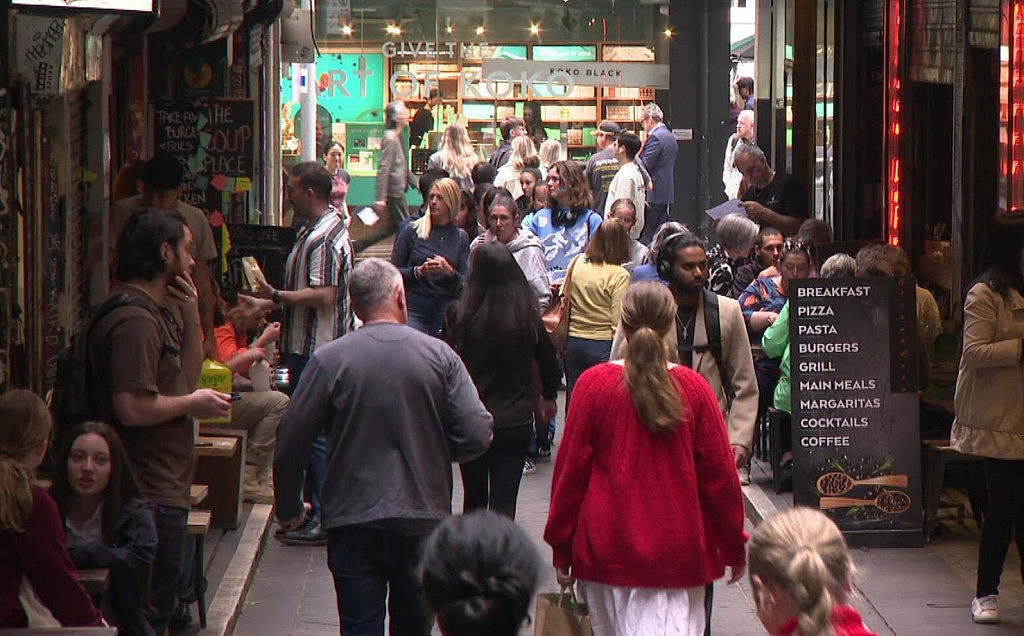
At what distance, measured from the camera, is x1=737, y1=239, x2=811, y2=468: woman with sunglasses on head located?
11.8 m

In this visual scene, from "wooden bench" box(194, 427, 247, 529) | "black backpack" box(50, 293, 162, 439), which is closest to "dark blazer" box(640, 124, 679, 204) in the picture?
"wooden bench" box(194, 427, 247, 529)

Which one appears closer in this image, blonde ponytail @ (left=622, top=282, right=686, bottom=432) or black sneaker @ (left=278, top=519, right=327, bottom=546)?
blonde ponytail @ (left=622, top=282, right=686, bottom=432)

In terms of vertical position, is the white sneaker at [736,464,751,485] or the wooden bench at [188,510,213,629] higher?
the wooden bench at [188,510,213,629]

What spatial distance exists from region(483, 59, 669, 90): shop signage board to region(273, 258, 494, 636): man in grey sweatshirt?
21536mm

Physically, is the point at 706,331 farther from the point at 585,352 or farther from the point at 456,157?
the point at 456,157

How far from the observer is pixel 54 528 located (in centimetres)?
570

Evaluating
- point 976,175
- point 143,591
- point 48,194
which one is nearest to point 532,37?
point 976,175

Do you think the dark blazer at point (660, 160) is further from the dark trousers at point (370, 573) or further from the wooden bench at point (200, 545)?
the dark trousers at point (370, 573)

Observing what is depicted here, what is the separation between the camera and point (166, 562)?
689 centimetres

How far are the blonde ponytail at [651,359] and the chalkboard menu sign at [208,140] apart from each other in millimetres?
6919

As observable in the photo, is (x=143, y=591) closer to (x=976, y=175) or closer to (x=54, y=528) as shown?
(x=54, y=528)

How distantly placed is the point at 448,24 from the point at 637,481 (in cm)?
2310

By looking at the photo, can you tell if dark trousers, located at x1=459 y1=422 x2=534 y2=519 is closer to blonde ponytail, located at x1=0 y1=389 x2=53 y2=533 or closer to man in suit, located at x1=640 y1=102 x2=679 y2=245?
blonde ponytail, located at x1=0 y1=389 x2=53 y2=533

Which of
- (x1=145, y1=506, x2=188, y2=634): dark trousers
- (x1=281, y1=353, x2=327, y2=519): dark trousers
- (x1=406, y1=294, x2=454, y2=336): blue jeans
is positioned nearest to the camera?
(x1=145, y1=506, x2=188, y2=634): dark trousers
